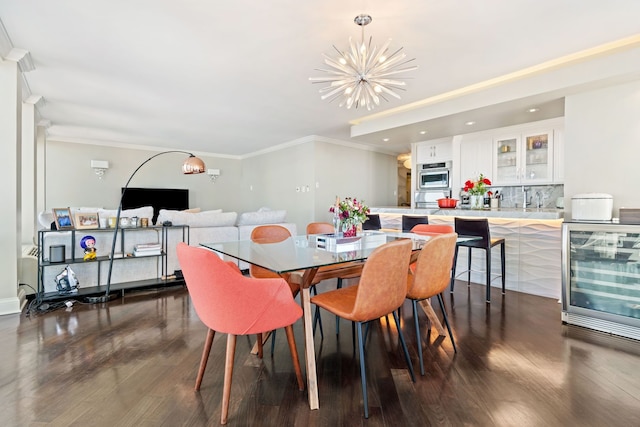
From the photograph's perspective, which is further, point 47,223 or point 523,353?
point 47,223

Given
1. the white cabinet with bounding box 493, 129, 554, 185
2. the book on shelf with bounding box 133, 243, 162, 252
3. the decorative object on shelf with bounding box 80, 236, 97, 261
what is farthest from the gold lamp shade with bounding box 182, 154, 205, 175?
the white cabinet with bounding box 493, 129, 554, 185

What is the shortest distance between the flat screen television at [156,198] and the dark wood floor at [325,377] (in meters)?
4.83

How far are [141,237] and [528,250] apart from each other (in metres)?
4.89

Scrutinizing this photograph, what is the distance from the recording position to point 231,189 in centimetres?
896

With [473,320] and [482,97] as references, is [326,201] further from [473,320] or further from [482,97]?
[473,320]

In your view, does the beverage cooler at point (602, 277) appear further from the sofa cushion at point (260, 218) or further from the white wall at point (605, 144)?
the sofa cushion at point (260, 218)

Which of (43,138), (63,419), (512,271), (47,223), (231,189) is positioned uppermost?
(43,138)

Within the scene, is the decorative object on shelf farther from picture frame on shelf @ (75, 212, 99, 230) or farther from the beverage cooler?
the beverage cooler

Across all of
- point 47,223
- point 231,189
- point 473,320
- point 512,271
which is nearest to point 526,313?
point 473,320

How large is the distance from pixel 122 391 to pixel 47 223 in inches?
114

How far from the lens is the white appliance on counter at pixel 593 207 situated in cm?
286

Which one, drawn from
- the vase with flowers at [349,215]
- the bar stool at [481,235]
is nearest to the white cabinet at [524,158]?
the bar stool at [481,235]

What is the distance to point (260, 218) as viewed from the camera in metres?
4.93

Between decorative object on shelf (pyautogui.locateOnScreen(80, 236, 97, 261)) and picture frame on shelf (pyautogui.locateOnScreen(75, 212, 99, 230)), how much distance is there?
0.13 metres
